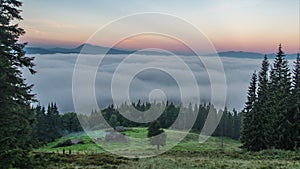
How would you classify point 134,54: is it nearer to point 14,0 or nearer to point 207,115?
point 14,0

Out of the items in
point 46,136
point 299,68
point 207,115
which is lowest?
point 46,136

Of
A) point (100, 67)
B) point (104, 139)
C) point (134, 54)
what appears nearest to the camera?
point (100, 67)

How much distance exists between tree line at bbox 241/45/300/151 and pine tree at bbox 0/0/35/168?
4138cm

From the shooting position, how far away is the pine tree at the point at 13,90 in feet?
49.5

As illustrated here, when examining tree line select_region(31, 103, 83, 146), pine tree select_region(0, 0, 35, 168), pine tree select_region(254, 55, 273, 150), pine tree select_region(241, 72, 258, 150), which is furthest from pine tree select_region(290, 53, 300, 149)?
tree line select_region(31, 103, 83, 146)

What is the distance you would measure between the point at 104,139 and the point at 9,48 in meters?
71.3

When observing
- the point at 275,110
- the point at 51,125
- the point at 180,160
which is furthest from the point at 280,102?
the point at 51,125

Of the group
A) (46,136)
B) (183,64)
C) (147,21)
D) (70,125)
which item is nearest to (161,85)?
(183,64)

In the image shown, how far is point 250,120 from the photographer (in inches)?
2077

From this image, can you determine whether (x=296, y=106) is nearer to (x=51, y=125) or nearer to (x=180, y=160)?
(x=180, y=160)

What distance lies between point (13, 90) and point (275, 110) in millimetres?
42636

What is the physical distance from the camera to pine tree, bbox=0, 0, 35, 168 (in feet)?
49.5

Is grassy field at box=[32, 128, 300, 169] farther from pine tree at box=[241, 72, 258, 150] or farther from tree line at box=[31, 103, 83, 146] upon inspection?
tree line at box=[31, 103, 83, 146]

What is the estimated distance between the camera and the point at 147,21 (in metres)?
31.4
